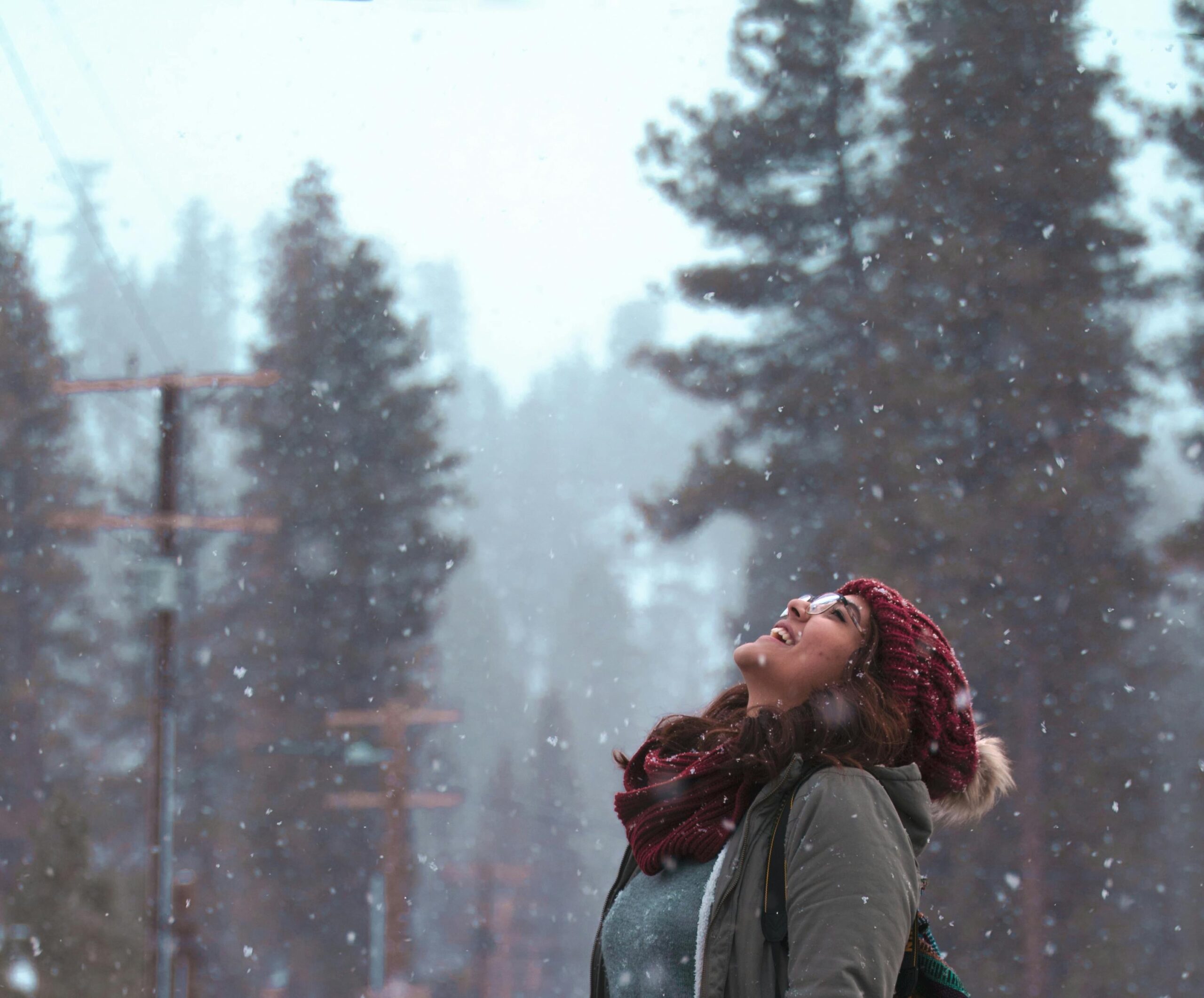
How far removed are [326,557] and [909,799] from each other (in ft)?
29.6

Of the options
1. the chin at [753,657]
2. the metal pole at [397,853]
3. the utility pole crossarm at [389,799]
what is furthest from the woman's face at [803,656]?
the utility pole crossarm at [389,799]

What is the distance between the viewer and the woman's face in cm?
149

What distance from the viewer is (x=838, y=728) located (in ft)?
4.52

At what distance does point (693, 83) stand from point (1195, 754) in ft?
18.9

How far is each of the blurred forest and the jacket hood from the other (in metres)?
4.92

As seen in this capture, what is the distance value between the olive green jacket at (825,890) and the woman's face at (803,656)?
0.49 ft

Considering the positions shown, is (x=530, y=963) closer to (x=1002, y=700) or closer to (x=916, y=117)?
(x=1002, y=700)

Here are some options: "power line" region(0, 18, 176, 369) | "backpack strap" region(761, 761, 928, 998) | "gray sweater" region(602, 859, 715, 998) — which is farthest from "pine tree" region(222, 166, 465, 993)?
"backpack strap" region(761, 761, 928, 998)

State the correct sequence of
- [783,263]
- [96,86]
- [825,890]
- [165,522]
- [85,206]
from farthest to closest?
[85,206] < [96,86] < [165,522] < [783,263] < [825,890]

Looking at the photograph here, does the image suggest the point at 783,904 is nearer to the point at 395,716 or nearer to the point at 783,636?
the point at 783,636

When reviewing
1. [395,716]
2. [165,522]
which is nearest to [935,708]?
[165,522]

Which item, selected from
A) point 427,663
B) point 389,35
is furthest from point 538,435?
point 389,35

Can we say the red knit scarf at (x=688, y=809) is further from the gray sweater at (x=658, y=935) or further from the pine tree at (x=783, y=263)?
the pine tree at (x=783, y=263)

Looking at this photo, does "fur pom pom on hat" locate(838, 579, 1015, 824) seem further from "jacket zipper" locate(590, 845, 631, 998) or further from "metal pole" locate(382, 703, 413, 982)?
"metal pole" locate(382, 703, 413, 982)
